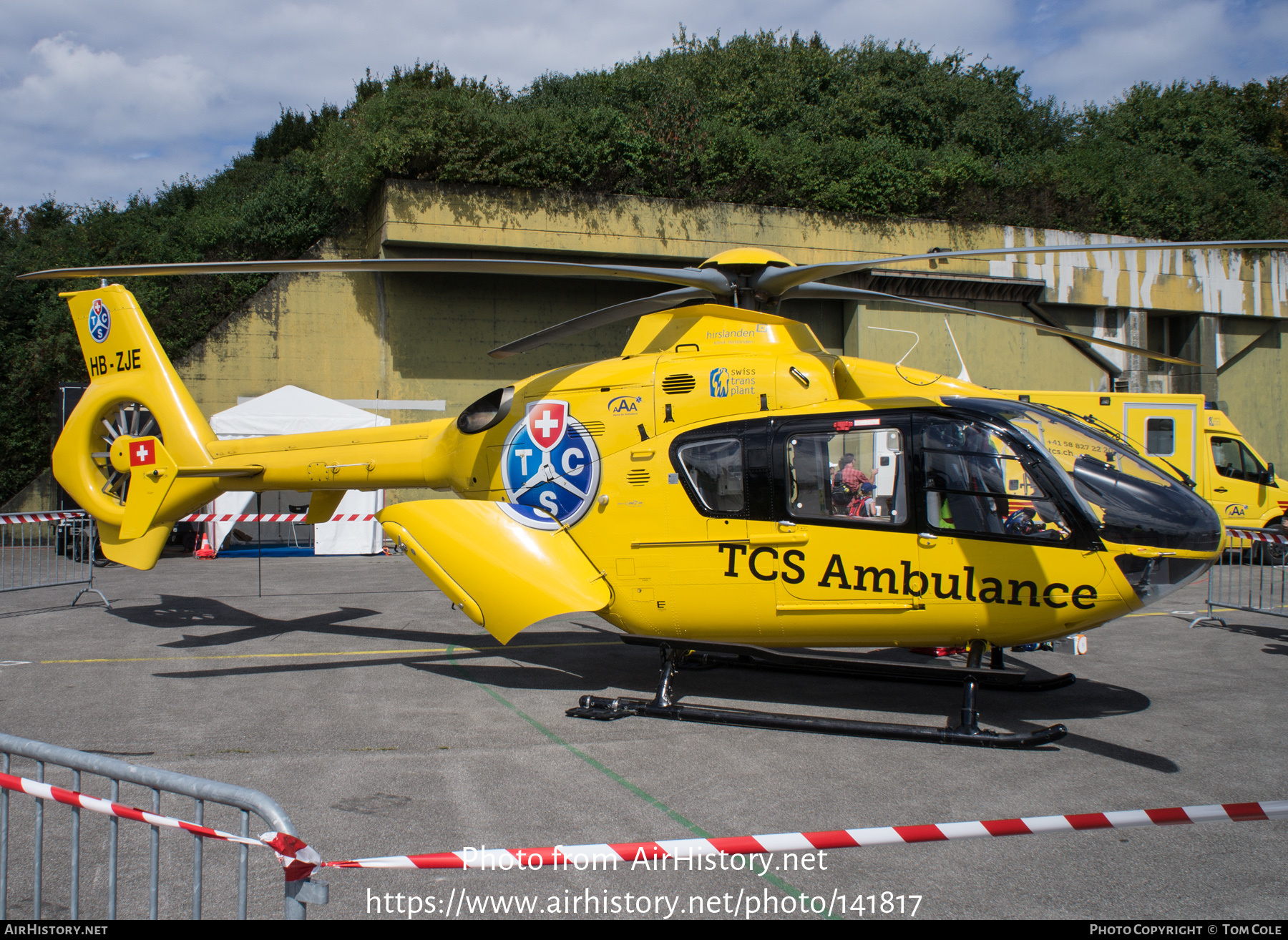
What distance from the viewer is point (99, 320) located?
30.9 ft

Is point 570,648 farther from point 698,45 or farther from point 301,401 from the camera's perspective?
point 698,45

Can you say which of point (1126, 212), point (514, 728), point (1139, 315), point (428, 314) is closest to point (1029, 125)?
point (1126, 212)

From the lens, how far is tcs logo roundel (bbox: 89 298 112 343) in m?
9.38

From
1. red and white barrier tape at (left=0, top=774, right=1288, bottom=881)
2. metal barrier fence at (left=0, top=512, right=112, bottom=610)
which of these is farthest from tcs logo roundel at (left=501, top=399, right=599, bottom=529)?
metal barrier fence at (left=0, top=512, right=112, bottom=610)

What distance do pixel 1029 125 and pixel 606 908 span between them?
33.2m

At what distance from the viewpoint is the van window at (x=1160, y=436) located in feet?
51.0

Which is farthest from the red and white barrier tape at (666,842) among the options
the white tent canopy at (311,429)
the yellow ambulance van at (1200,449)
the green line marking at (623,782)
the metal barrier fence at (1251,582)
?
the white tent canopy at (311,429)

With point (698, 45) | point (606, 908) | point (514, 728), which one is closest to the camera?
point (606, 908)

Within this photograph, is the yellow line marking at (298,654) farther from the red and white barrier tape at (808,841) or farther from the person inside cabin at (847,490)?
the red and white barrier tape at (808,841)

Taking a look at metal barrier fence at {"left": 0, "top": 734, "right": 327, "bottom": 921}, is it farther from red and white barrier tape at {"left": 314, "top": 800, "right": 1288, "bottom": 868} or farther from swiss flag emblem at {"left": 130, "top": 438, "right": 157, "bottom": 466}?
swiss flag emblem at {"left": 130, "top": 438, "right": 157, "bottom": 466}

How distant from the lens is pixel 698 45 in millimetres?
Answer: 29094

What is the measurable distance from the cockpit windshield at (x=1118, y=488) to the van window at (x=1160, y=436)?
1137 cm

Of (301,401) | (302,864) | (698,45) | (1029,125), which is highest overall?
(698,45)

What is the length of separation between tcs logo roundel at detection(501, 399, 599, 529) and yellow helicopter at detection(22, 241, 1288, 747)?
0.07 feet
